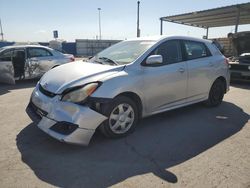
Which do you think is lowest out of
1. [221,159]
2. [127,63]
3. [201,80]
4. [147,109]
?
[221,159]

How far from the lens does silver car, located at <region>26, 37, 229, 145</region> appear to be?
140 inches

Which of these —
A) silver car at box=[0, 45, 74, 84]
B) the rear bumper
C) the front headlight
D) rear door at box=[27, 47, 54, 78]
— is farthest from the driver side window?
rear door at box=[27, 47, 54, 78]

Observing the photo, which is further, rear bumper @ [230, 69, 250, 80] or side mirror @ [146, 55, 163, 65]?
rear bumper @ [230, 69, 250, 80]

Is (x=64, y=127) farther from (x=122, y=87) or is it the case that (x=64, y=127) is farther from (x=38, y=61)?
(x=38, y=61)

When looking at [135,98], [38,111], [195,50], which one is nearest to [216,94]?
[195,50]

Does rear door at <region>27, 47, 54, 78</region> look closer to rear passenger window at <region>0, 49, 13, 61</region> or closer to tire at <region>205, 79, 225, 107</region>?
rear passenger window at <region>0, 49, 13, 61</region>

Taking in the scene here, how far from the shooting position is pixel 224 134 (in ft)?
14.5

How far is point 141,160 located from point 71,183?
3.30 ft

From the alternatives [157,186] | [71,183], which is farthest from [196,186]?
[71,183]

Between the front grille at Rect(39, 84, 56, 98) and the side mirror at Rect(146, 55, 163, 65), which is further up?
the side mirror at Rect(146, 55, 163, 65)

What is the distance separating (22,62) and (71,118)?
6.92m

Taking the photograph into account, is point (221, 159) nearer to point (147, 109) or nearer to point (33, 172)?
point (147, 109)

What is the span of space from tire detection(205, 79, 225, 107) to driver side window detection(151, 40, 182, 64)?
1.52 meters

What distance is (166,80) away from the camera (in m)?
4.63
